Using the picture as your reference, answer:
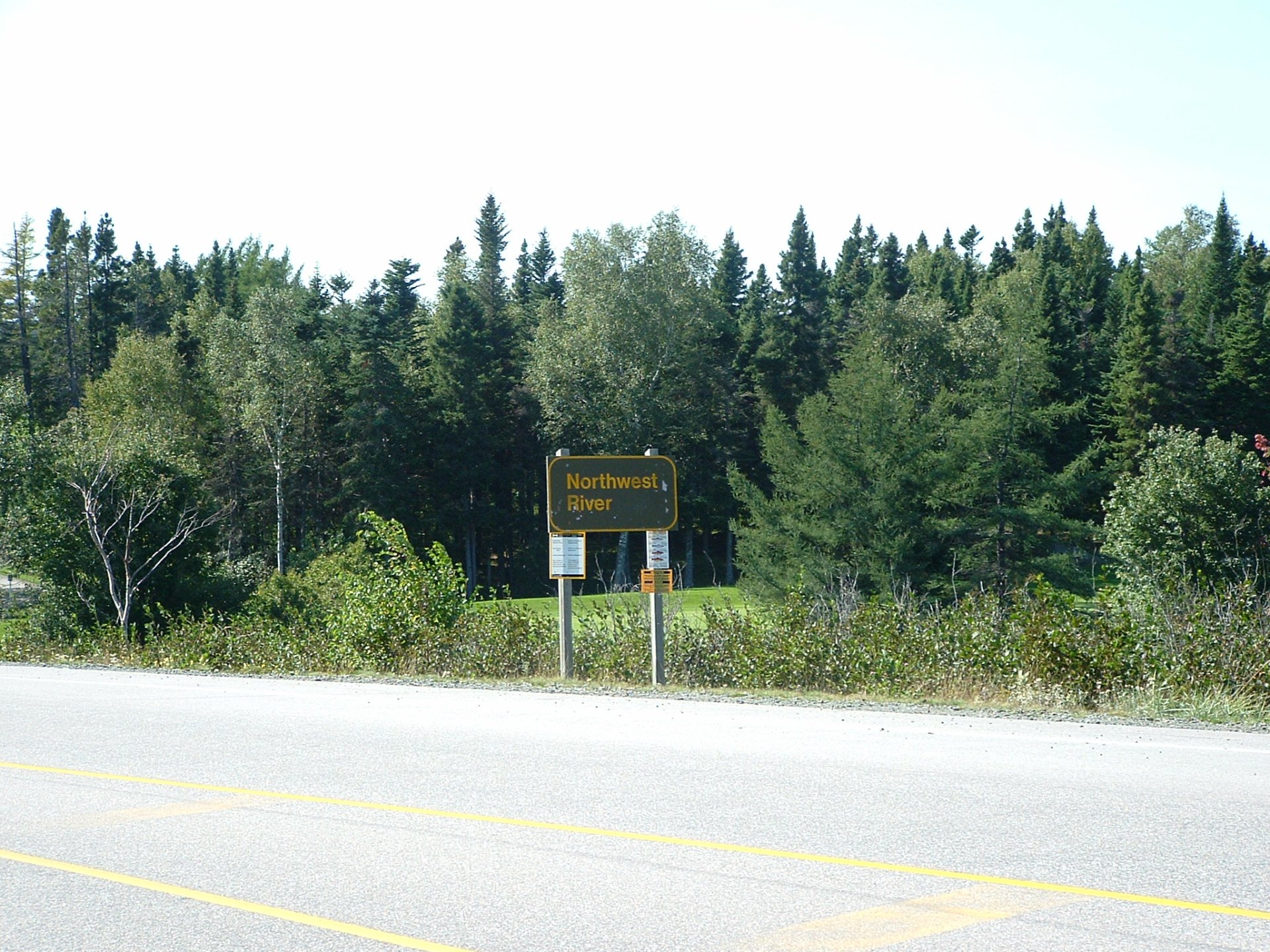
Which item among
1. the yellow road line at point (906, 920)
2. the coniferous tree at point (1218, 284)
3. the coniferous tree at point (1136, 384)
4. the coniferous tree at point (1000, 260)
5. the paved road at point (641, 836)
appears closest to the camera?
the yellow road line at point (906, 920)

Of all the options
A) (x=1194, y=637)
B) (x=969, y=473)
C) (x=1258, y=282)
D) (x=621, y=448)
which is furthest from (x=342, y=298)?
(x=1194, y=637)

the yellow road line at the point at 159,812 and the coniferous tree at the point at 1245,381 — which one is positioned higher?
the coniferous tree at the point at 1245,381

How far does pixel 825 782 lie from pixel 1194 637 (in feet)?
22.4

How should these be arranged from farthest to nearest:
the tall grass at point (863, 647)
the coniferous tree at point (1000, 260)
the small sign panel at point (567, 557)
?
the coniferous tree at point (1000, 260) < the small sign panel at point (567, 557) < the tall grass at point (863, 647)

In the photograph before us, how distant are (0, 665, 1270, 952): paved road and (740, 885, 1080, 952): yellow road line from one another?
2cm

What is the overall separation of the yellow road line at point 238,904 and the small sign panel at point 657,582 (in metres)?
10.2

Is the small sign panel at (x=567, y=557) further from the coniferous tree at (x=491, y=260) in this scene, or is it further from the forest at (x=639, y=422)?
the coniferous tree at (x=491, y=260)

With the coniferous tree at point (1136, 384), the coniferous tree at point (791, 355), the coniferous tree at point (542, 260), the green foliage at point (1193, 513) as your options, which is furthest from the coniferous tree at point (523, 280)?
the green foliage at point (1193, 513)

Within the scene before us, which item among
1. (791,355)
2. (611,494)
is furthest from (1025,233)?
(611,494)

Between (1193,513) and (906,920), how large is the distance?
40993mm

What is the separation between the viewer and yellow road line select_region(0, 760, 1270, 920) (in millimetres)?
5691

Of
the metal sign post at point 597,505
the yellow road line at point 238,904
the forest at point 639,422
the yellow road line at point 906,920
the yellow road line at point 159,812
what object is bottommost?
the yellow road line at point 906,920

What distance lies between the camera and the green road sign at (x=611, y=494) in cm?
1761

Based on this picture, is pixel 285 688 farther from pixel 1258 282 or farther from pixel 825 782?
pixel 1258 282
